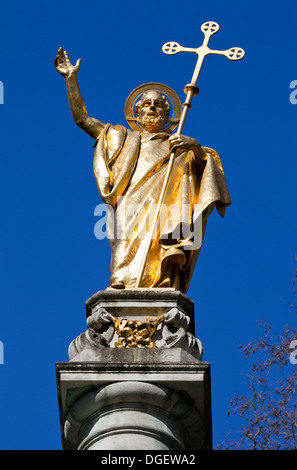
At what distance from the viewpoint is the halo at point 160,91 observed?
16.0 meters

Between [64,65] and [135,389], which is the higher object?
[64,65]

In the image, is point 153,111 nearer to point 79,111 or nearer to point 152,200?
point 79,111

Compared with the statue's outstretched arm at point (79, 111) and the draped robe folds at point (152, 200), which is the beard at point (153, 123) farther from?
the statue's outstretched arm at point (79, 111)

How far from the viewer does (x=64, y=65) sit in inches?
624

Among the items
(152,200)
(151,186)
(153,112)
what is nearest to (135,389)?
(152,200)

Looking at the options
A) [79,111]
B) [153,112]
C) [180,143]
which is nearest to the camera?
[180,143]

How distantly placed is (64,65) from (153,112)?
50.0 inches

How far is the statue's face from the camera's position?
622 inches

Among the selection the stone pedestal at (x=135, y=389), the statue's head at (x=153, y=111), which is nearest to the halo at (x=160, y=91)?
the statue's head at (x=153, y=111)

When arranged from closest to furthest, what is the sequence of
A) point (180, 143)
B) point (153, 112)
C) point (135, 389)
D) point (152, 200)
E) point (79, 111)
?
point (135, 389) → point (152, 200) → point (180, 143) → point (79, 111) → point (153, 112)

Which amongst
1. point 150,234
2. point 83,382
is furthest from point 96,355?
point 150,234
